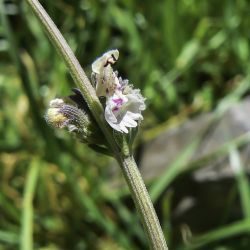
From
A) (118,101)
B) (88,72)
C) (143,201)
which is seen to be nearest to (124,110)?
(118,101)

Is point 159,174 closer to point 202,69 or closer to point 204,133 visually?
point 204,133

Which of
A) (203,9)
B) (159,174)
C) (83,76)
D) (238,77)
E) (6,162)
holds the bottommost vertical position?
(83,76)

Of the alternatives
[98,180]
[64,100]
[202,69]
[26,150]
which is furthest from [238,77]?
[64,100]

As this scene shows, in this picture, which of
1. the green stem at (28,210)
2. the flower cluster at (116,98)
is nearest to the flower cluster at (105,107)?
the flower cluster at (116,98)

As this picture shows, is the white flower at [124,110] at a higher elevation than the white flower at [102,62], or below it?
below

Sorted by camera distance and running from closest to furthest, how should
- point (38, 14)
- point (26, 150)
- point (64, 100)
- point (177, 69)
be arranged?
point (38, 14) < point (64, 100) < point (26, 150) < point (177, 69)

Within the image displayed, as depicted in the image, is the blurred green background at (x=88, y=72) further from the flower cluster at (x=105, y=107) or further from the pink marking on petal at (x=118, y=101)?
the pink marking on petal at (x=118, y=101)
